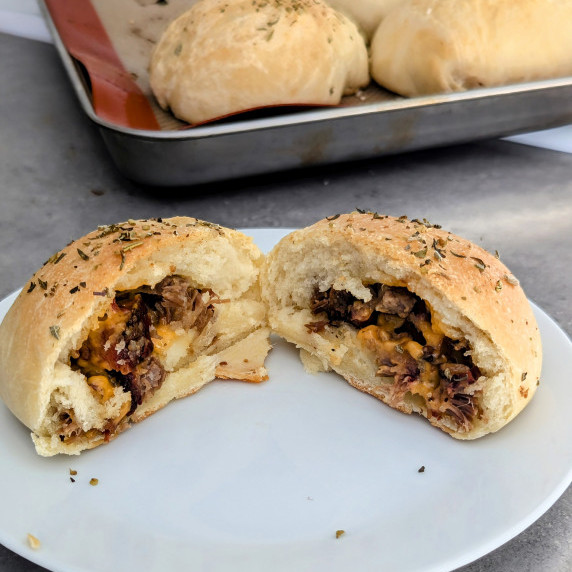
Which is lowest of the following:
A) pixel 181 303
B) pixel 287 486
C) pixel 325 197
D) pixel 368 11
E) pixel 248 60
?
pixel 325 197

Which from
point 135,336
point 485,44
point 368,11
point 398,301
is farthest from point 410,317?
point 368,11

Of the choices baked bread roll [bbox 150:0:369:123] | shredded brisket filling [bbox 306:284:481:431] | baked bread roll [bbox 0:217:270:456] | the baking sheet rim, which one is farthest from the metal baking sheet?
shredded brisket filling [bbox 306:284:481:431]

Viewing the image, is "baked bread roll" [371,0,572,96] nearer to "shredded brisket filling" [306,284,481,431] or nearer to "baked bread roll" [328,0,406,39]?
"baked bread roll" [328,0,406,39]

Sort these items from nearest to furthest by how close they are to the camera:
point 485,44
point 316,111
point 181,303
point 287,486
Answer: point 287,486, point 181,303, point 316,111, point 485,44

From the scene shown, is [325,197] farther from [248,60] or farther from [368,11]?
[368,11]

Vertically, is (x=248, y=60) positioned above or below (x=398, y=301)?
above

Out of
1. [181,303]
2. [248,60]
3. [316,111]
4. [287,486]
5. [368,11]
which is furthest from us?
[368,11]
